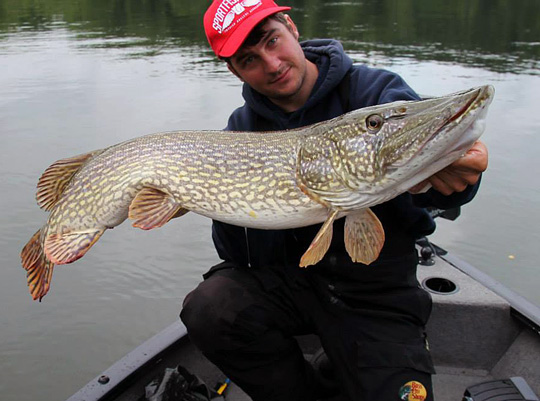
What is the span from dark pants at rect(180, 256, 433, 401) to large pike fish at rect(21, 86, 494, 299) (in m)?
0.32

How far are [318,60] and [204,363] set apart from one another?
1.47 metres

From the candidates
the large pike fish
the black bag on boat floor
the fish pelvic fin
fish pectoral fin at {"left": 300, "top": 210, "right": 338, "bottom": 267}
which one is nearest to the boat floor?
the black bag on boat floor

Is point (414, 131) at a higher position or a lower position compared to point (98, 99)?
higher

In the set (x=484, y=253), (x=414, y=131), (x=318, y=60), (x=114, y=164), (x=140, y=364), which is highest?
(x=318, y=60)

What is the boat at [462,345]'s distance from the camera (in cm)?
225

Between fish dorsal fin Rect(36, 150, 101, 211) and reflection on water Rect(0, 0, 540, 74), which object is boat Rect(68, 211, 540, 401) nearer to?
fish dorsal fin Rect(36, 150, 101, 211)

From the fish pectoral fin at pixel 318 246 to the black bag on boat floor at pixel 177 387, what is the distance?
2.85 ft

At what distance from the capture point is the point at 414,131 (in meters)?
1.48

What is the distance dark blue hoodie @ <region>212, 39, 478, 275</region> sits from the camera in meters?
1.95

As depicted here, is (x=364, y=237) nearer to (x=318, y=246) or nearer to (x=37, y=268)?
(x=318, y=246)

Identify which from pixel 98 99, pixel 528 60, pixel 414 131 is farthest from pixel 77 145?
pixel 528 60

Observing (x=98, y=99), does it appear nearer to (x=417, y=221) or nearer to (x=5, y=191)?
(x=5, y=191)

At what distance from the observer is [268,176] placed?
1.78m

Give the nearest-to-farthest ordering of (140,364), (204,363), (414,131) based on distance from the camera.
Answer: (414,131) < (140,364) < (204,363)
